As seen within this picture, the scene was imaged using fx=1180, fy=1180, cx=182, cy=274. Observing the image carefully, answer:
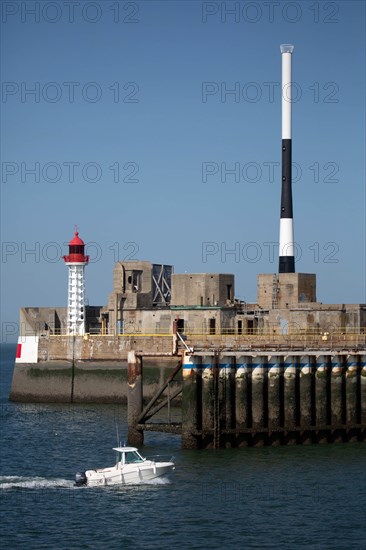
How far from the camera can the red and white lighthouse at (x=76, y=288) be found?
79.7 metres

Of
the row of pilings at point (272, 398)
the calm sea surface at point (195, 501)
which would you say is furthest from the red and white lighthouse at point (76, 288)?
the row of pilings at point (272, 398)

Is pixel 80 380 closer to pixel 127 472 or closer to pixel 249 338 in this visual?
pixel 249 338

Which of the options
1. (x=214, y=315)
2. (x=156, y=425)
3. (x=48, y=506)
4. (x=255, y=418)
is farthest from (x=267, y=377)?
(x=214, y=315)

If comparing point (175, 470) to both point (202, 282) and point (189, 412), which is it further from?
point (202, 282)

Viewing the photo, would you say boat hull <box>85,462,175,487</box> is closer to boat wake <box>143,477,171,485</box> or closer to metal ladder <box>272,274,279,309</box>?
boat wake <box>143,477,171,485</box>

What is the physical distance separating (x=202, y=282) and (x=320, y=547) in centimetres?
4323

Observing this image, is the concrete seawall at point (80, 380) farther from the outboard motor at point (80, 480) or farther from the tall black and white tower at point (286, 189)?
the outboard motor at point (80, 480)

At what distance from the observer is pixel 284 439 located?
51.9 meters

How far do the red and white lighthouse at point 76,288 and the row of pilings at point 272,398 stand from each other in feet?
95.0

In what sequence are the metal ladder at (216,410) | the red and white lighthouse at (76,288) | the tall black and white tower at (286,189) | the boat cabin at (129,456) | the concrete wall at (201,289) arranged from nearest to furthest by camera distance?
the boat cabin at (129,456), the metal ladder at (216,410), the concrete wall at (201,289), the red and white lighthouse at (76,288), the tall black and white tower at (286,189)

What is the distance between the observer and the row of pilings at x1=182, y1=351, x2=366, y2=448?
50.2 metres

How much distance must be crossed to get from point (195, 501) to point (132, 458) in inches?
180

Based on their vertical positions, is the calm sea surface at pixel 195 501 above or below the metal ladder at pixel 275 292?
below

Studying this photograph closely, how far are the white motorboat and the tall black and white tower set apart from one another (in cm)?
4184
